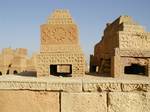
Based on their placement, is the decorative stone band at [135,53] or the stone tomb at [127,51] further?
the decorative stone band at [135,53]

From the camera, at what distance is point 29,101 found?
423cm

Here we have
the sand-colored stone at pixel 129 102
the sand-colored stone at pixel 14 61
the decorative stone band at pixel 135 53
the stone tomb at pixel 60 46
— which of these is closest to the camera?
the sand-colored stone at pixel 129 102

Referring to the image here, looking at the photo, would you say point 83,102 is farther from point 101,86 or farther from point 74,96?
point 101,86

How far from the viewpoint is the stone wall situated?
4.13m

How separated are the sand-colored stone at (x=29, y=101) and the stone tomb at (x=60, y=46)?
3.44 meters

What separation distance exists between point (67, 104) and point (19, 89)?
0.92 metres

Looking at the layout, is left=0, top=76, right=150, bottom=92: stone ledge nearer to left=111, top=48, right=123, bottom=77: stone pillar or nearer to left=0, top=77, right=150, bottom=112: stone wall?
left=0, top=77, right=150, bottom=112: stone wall

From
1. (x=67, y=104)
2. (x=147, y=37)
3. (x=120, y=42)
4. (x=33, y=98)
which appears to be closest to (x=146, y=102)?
(x=67, y=104)

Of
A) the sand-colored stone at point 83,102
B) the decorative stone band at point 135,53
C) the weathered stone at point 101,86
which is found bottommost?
the sand-colored stone at point 83,102

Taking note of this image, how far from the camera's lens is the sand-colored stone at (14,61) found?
2480 centimetres

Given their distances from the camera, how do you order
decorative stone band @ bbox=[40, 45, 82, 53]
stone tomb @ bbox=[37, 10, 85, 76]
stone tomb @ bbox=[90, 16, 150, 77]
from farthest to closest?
stone tomb @ bbox=[90, 16, 150, 77]
decorative stone band @ bbox=[40, 45, 82, 53]
stone tomb @ bbox=[37, 10, 85, 76]

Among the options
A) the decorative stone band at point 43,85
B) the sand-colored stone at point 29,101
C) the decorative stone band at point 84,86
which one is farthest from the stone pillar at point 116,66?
the sand-colored stone at point 29,101

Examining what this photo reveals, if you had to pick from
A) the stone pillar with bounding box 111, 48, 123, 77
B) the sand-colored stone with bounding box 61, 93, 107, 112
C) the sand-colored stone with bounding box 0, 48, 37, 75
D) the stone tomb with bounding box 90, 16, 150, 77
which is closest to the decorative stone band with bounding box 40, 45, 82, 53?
the stone pillar with bounding box 111, 48, 123, 77

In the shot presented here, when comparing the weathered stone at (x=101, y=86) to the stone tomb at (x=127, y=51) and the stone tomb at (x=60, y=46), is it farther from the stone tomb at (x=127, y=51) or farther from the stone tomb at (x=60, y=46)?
the stone tomb at (x=127, y=51)
